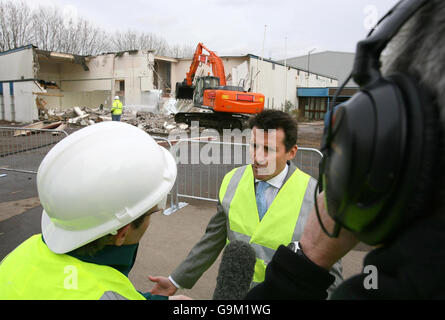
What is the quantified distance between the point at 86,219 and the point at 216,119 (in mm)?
17214

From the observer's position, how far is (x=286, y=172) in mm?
2389

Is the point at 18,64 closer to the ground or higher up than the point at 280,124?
higher up

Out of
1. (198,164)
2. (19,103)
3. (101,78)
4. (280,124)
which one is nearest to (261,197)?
(280,124)

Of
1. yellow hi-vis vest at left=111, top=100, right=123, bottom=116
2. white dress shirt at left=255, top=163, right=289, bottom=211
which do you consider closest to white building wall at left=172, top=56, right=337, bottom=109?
yellow hi-vis vest at left=111, top=100, right=123, bottom=116

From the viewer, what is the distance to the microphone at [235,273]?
40.7 inches

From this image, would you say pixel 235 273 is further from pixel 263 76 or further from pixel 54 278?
pixel 263 76

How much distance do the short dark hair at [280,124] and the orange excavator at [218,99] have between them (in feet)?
41.0

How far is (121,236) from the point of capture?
54.2 inches

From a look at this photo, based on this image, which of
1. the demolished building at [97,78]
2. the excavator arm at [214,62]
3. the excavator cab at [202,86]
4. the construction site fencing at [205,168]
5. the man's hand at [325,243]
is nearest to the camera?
the man's hand at [325,243]

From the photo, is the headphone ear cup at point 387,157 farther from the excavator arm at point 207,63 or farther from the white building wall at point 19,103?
the white building wall at point 19,103

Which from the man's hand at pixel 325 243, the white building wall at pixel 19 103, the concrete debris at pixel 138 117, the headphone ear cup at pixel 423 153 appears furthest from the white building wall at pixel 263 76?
the headphone ear cup at pixel 423 153

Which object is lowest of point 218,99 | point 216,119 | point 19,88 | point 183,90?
point 216,119
